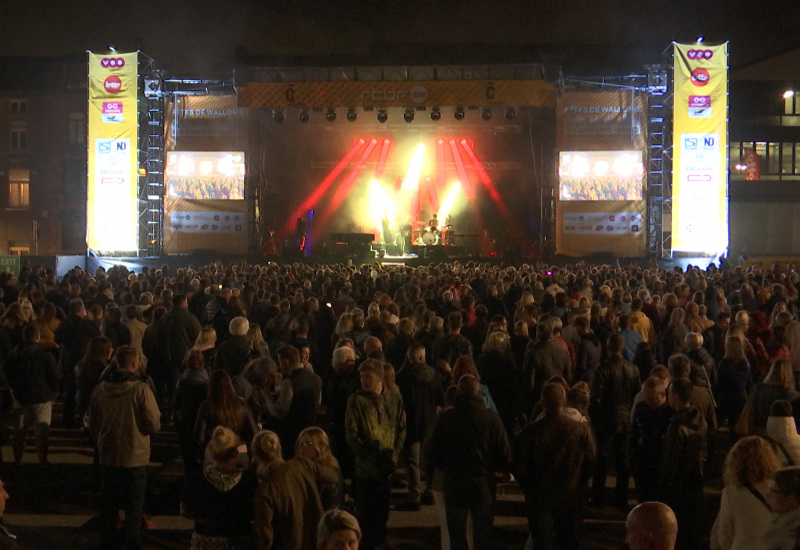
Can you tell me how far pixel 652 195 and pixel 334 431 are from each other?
22412mm

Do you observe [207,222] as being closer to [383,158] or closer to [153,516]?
[383,158]

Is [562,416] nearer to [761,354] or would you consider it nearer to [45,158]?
[761,354]

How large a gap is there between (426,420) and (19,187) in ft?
132

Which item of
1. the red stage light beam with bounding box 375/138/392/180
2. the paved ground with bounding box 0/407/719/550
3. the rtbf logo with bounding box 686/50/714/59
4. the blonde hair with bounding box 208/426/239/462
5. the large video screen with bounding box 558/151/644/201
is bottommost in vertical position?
the paved ground with bounding box 0/407/719/550

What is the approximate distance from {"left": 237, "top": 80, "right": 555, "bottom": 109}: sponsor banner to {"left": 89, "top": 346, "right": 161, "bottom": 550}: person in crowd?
20.0 m

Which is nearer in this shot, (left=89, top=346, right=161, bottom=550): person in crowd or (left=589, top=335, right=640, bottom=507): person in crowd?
(left=89, top=346, right=161, bottom=550): person in crowd

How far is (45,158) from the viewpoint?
41.3m

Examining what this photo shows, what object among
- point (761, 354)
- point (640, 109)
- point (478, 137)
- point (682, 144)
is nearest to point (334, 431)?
point (761, 354)

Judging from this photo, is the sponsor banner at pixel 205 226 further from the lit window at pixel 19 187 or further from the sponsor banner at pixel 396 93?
the lit window at pixel 19 187

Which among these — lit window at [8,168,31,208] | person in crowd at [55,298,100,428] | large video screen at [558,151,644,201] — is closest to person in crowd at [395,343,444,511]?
person in crowd at [55,298,100,428]

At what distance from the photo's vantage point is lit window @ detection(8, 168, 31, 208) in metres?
41.6

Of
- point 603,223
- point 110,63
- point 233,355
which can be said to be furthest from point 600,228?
point 233,355

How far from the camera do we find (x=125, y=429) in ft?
18.6

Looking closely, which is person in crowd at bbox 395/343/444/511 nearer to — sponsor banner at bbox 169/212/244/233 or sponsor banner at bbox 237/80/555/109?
sponsor banner at bbox 237/80/555/109
